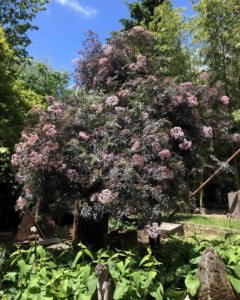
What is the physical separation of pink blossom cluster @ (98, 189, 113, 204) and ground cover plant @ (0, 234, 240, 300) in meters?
0.59

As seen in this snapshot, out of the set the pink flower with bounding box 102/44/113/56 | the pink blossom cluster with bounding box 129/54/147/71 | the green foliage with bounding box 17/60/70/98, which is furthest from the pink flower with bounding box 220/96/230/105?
the green foliage with bounding box 17/60/70/98

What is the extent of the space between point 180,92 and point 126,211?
1.77 m

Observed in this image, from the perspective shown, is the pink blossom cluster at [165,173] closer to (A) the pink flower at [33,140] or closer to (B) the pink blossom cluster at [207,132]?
(B) the pink blossom cluster at [207,132]

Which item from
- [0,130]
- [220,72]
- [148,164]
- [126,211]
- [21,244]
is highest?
[220,72]

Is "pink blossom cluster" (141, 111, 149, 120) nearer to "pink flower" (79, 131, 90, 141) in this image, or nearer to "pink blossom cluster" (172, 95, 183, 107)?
"pink blossom cluster" (172, 95, 183, 107)

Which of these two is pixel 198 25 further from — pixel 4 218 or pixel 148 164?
pixel 148 164

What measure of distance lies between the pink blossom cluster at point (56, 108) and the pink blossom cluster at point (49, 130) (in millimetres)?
317

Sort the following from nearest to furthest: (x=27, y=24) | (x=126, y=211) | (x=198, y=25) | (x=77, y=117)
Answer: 1. (x=126, y=211)
2. (x=77, y=117)
3. (x=198, y=25)
4. (x=27, y=24)

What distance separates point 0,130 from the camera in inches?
255

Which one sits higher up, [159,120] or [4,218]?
[159,120]

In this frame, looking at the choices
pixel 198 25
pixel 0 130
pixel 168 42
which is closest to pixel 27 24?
pixel 168 42

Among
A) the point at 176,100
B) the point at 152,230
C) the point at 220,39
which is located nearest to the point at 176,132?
the point at 176,100

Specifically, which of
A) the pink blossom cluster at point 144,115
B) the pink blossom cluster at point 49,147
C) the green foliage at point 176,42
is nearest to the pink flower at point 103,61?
the pink blossom cluster at point 144,115

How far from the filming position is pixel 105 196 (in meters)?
3.88
